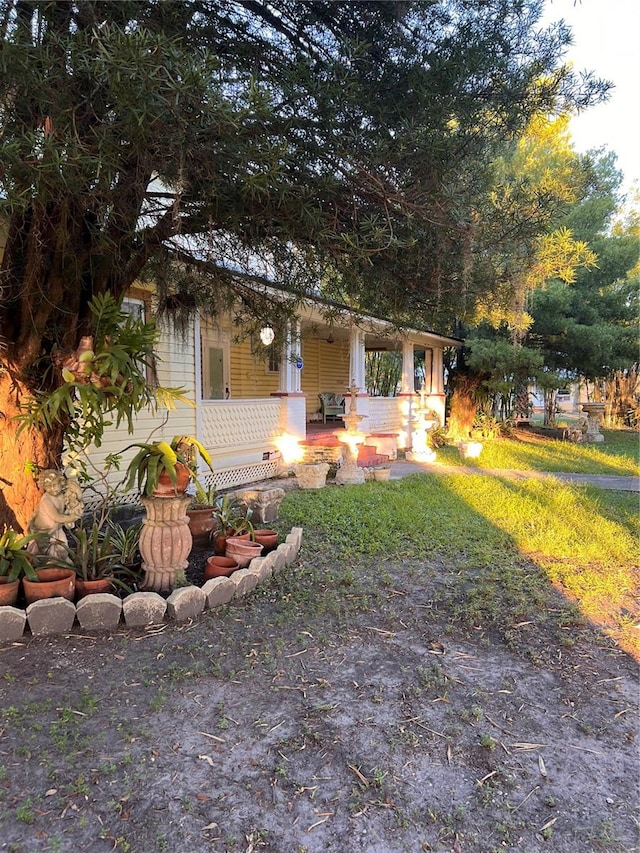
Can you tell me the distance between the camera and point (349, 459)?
349 inches

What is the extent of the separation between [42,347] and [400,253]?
2732 millimetres

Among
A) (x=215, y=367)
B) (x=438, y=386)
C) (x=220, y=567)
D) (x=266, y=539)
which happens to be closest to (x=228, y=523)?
(x=266, y=539)

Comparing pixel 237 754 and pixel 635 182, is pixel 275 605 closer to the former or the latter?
pixel 237 754

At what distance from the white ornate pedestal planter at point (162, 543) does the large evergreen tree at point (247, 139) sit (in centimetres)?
99

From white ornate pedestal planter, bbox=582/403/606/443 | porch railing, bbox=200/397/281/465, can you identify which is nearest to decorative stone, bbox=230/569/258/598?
porch railing, bbox=200/397/281/465

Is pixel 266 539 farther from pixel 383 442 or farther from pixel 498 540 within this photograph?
pixel 383 442

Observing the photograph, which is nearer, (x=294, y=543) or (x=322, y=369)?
(x=294, y=543)

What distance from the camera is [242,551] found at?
429cm

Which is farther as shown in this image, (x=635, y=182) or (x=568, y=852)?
(x=635, y=182)

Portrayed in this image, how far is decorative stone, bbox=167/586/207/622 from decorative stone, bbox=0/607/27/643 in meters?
0.88

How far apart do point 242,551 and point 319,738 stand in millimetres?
2103

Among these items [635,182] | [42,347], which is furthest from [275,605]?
[635,182]

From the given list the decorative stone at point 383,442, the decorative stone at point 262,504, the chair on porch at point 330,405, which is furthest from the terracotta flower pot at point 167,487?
the chair on porch at point 330,405

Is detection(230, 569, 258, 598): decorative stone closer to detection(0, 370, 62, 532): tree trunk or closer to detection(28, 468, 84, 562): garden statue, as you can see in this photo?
detection(28, 468, 84, 562): garden statue
